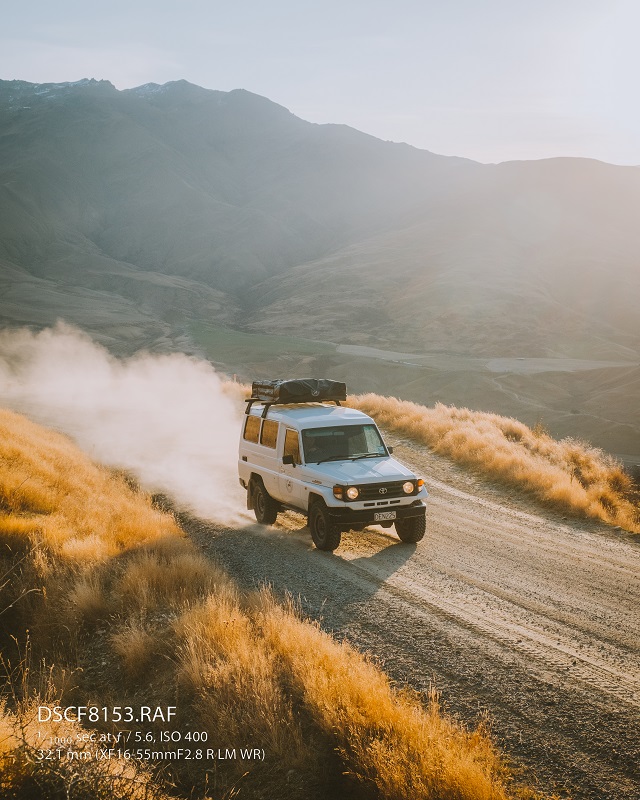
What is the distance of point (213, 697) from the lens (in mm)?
5797

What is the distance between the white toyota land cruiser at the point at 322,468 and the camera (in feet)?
34.1

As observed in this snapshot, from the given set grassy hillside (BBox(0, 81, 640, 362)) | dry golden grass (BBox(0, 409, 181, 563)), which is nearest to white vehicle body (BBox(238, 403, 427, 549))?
dry golden grass (BBox(0, 409, 181, 563))

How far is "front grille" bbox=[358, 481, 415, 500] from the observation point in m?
10.3

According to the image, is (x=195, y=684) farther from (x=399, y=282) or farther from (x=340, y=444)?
(x=399, y=282)

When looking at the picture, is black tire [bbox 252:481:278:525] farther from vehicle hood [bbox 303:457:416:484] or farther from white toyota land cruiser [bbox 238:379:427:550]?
vehicle hood [bbox 303:457:416:484]

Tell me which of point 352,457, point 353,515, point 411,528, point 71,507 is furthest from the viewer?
point 71,507

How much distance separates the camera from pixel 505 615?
8.09 meters

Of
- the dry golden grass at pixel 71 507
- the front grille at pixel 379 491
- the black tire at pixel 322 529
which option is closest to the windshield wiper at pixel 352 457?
the black tire at pixel 322 529

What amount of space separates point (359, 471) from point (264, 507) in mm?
2963

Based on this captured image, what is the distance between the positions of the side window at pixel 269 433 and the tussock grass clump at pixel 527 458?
7.11m

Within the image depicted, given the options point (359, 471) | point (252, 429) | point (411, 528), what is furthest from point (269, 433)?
point (411, 528)

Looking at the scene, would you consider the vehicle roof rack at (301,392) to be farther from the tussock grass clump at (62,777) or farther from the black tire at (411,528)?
the tussock grass clump at (62,777)

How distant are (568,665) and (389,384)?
231 ft

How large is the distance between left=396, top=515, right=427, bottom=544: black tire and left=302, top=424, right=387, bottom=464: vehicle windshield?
129cm
